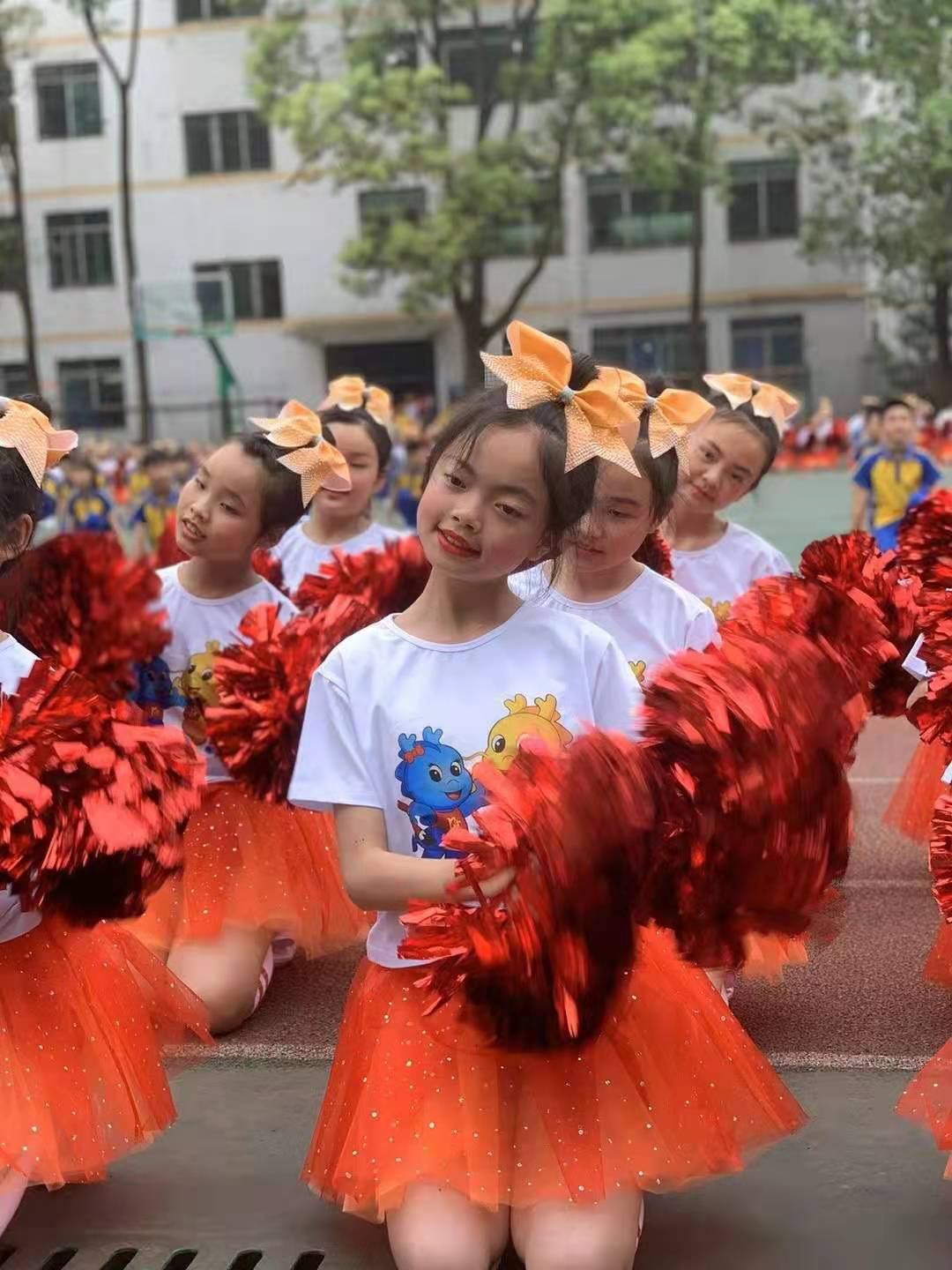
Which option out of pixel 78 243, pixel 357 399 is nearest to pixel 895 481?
pixel 357 399

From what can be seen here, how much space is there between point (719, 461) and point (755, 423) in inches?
7.8

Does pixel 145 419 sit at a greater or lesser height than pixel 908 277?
lesser

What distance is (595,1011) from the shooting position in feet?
8.25

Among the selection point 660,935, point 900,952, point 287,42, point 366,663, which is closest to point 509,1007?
point 660,935

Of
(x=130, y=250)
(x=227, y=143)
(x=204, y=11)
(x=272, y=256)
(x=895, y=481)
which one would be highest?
(x=204, y=11)

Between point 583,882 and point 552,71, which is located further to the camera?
point 552,71

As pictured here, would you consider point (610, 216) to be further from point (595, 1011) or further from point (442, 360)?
point (595, 1011)

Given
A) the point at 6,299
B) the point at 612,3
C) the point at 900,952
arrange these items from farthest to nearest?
the point at 6,299 < the point at 612,3 < the point at 900,952

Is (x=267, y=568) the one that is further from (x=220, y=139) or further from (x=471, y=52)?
(x=220, y=139)

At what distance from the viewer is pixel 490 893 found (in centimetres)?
246

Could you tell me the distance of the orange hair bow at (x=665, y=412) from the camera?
12.6 feet

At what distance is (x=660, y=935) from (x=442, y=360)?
1289 inches

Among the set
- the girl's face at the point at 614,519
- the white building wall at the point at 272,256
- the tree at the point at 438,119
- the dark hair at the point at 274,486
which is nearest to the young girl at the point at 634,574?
the girl's face at the point at 614,519

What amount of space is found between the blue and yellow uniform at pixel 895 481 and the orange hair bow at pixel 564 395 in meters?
7.90
